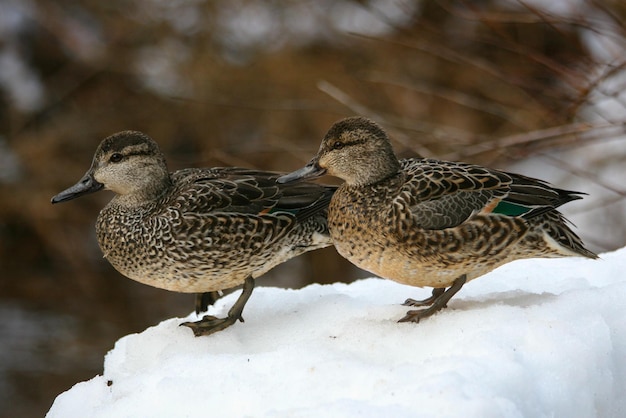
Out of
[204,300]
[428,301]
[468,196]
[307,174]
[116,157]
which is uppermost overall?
[468,196]

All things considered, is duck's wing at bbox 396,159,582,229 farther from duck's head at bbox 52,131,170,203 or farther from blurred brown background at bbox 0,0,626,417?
blurred brown background at bbox 0,0,626,417

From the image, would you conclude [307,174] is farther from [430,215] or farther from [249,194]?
[430,215]

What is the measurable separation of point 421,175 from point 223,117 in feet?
15.6

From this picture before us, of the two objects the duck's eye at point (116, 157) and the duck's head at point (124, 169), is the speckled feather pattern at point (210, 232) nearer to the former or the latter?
the duck's head at point (124, 169)

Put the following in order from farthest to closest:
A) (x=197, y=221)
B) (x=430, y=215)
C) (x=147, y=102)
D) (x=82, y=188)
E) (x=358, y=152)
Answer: (x=147, y=102) < (x=82, y=188) < (x=197, y=221) < (x=358, y=152) < (x=430, y=215)

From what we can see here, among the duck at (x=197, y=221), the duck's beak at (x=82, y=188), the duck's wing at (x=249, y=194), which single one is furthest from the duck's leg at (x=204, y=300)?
the duck's beak at (x=82, y=188)

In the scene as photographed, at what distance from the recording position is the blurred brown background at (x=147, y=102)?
7.53 m

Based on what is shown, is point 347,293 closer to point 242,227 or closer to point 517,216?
point 242,227

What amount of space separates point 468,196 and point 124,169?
1418 millimetres

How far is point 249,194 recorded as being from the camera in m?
3.63

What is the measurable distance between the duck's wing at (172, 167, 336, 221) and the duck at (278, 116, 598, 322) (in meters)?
0.23

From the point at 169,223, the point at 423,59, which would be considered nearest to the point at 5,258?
the point at 423,59

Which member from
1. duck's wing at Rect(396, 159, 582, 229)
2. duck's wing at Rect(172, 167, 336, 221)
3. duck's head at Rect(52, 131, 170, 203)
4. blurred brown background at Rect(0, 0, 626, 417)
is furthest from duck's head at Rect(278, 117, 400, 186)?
blurred brown background at Rect(0, 0, 626, 417)

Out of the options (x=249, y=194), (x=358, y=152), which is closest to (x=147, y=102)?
(x=249, y=194)
